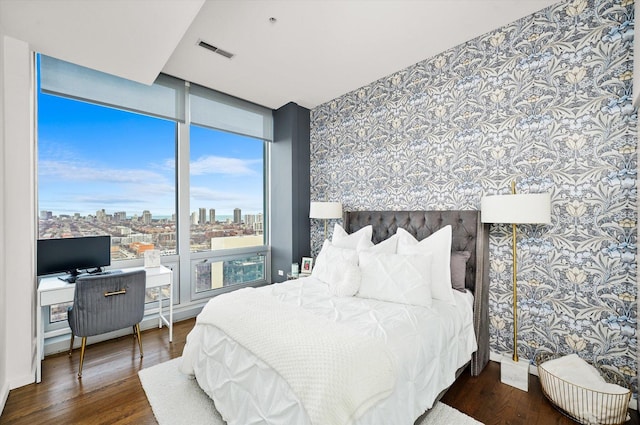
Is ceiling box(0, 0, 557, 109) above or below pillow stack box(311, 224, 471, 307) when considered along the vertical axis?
above

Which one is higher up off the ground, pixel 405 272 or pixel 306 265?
pixel 405 272

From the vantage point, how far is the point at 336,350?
A: 140 cm

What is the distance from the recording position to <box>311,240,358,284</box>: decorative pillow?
97.3 inches

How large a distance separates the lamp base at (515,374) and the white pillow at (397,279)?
2.94 ft

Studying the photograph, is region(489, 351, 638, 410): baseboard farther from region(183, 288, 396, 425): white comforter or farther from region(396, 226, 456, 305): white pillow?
region(183, 288, 396, 425): white comforter

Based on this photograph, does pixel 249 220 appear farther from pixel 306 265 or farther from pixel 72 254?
pixel 72 254

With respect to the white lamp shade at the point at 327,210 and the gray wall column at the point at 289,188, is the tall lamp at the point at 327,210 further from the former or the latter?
the gray wall column at the point at 289,188

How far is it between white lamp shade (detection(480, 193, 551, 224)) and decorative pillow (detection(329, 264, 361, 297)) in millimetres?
1171

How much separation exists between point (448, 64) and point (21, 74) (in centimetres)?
374

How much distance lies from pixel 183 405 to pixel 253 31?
3033 millimetres

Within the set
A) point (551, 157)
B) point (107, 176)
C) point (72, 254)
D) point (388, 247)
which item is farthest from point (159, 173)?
point (551, 157)

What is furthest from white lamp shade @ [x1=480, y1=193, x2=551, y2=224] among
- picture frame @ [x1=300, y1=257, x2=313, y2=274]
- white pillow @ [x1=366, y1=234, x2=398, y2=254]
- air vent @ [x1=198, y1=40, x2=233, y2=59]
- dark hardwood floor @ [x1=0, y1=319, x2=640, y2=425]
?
air vent @ [x1=198, y1=40, x2=233, y2=59]

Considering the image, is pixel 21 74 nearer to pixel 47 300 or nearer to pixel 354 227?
pixel 47 300

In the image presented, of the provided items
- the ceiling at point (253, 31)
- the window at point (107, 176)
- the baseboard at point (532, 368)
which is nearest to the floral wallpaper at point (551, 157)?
the baseboard at point (532, 368)
